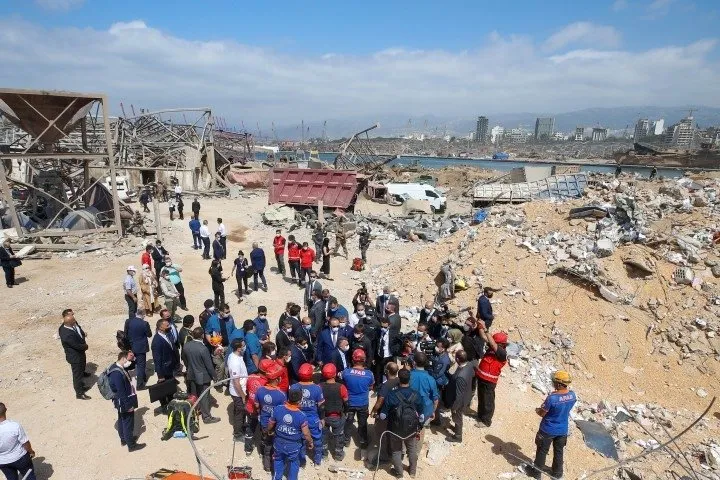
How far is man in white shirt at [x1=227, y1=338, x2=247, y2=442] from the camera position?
5.57 metres

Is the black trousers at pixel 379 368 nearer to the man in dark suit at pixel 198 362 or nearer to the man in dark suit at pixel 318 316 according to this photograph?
the man in dark suit at pixel 318 316

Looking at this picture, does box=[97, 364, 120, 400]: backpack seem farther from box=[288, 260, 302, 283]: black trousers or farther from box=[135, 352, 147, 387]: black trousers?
box=[288, 260, 302, 283]: black trousers

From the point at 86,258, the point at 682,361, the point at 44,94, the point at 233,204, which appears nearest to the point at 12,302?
the point at 86,258

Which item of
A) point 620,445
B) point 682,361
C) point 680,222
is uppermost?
point 680,222

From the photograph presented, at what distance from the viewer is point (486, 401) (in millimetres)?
6293

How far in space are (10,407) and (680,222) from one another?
1443 cm

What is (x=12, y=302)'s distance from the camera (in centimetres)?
1055

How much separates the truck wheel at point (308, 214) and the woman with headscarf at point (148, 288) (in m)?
9.87

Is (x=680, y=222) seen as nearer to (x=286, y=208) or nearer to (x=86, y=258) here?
(x=286, y=208)

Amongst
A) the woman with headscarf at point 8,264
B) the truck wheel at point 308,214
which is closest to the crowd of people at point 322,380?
the woman with headscarf at point 8,264

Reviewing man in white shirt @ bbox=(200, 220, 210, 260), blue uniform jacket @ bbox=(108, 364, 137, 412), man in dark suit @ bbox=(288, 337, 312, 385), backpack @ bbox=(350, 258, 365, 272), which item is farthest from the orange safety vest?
man in white shirt @ bbox=(200, 220, 210, 260)

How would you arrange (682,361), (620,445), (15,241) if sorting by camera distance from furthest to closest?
(15,241), (682,361), (620,445)

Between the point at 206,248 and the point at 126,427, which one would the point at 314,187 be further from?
the point at 126,427

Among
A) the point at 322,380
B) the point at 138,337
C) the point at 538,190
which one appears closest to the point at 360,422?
the point at 322,380
